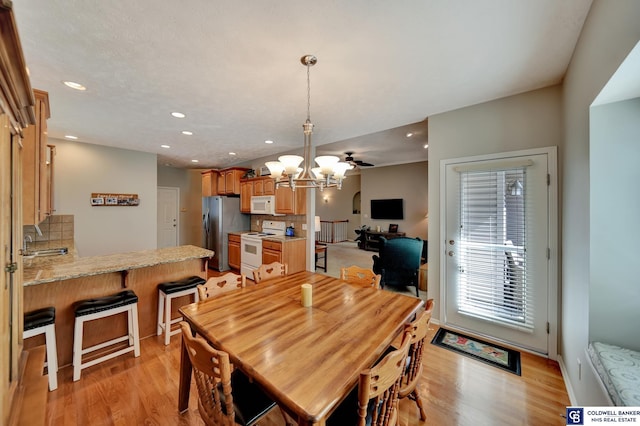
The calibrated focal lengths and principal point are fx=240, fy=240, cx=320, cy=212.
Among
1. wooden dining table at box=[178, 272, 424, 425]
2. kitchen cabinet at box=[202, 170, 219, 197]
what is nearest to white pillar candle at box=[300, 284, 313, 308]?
wooden dining table at box=[178, 272, 424, 425]

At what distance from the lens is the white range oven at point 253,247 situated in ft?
15.8

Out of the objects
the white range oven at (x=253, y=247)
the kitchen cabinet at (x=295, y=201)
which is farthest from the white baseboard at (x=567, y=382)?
the white range oven at (x=253, y=247)

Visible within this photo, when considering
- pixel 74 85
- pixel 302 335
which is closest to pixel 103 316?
pixel 302 335

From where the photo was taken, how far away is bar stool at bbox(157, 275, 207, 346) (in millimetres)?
2529

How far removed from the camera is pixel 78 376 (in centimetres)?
201

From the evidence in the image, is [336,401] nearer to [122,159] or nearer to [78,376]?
[78,376]

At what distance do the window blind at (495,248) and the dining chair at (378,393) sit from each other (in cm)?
198

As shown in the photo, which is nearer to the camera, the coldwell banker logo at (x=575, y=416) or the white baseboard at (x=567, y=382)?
the coldwell banker logo at (x=575, y=416)

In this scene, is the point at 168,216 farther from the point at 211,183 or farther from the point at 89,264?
the point at 89,264

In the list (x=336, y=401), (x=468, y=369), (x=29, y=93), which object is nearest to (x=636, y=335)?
(x=468, y=369)

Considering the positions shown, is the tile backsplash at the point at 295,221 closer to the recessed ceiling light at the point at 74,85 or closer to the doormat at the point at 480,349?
the doormat at the point at 480,349

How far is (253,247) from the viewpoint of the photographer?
4.95 metres

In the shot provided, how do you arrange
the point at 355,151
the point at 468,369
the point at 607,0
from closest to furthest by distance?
the point at 607,0 → the point at 468,369 → the point at 355,151

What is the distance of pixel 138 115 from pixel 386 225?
704 centimetres
